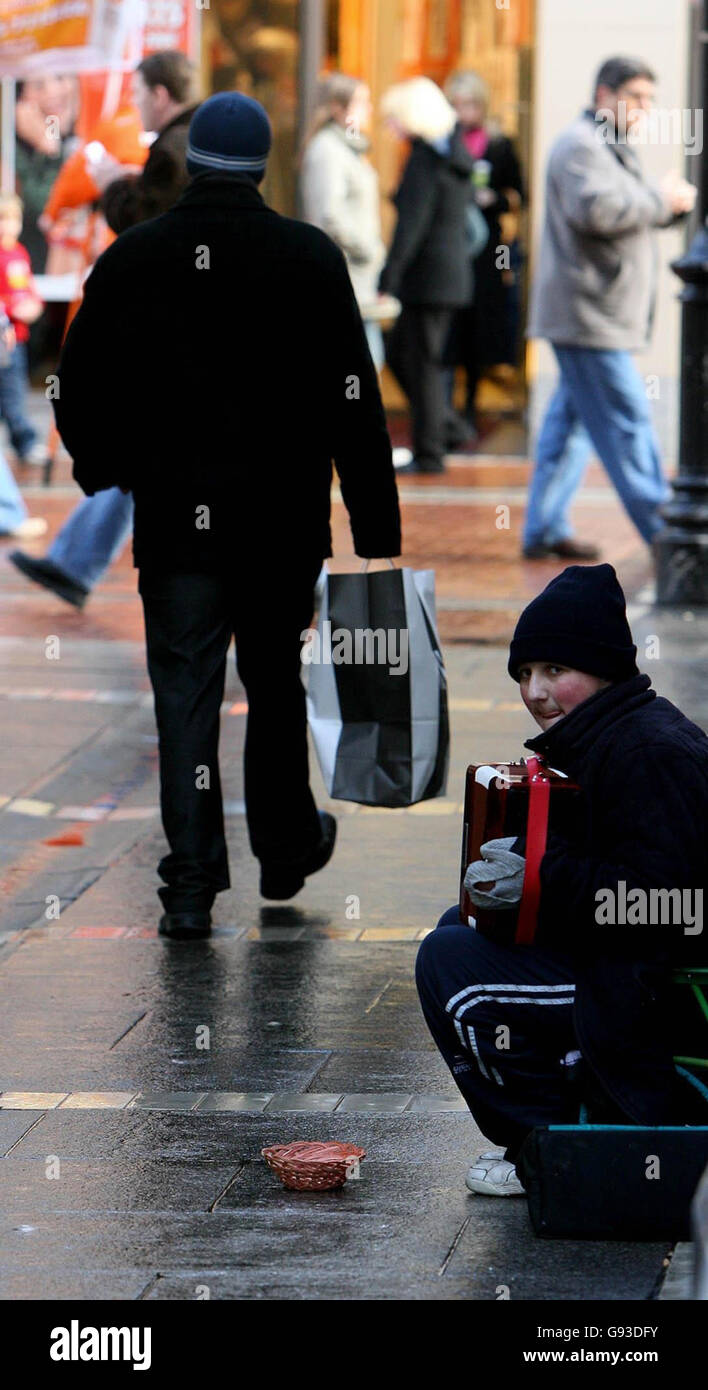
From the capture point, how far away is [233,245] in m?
5.87

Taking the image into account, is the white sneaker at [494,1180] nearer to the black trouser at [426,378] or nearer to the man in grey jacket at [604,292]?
the man in grey jacket at [604,292]

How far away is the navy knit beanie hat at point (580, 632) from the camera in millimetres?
4145

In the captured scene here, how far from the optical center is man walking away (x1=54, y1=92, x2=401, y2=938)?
19.2 ft

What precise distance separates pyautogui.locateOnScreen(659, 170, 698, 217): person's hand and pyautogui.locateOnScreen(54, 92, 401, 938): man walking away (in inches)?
213

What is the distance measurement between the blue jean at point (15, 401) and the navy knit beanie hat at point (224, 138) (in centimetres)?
822

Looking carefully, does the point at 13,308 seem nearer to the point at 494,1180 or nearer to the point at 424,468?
the point at 424,468

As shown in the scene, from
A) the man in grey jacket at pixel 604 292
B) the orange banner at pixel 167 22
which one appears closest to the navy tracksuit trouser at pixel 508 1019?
the man in grey jacket at pixel 604 292

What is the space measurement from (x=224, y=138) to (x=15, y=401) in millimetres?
8844

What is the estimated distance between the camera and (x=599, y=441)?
11.2m

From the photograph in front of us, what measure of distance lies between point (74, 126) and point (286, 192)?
1.53 meters

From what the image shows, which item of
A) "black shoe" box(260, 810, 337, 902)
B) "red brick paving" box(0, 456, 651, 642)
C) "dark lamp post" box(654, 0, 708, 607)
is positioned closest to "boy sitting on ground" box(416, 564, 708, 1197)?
"black shoe" box(260, 810, 337, 902)

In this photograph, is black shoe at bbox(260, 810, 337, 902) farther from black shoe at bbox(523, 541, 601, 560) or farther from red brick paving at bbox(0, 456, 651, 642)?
black shoe at bbox(523, 541, 601, 560)

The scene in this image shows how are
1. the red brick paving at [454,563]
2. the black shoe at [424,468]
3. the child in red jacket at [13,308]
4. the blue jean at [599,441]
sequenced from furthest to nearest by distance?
1. the black shoe at [424,468]
2. the child in red jacket at [13,308]
3. the blue jean at [599,441]
4. the red brick paving at [454,563]
